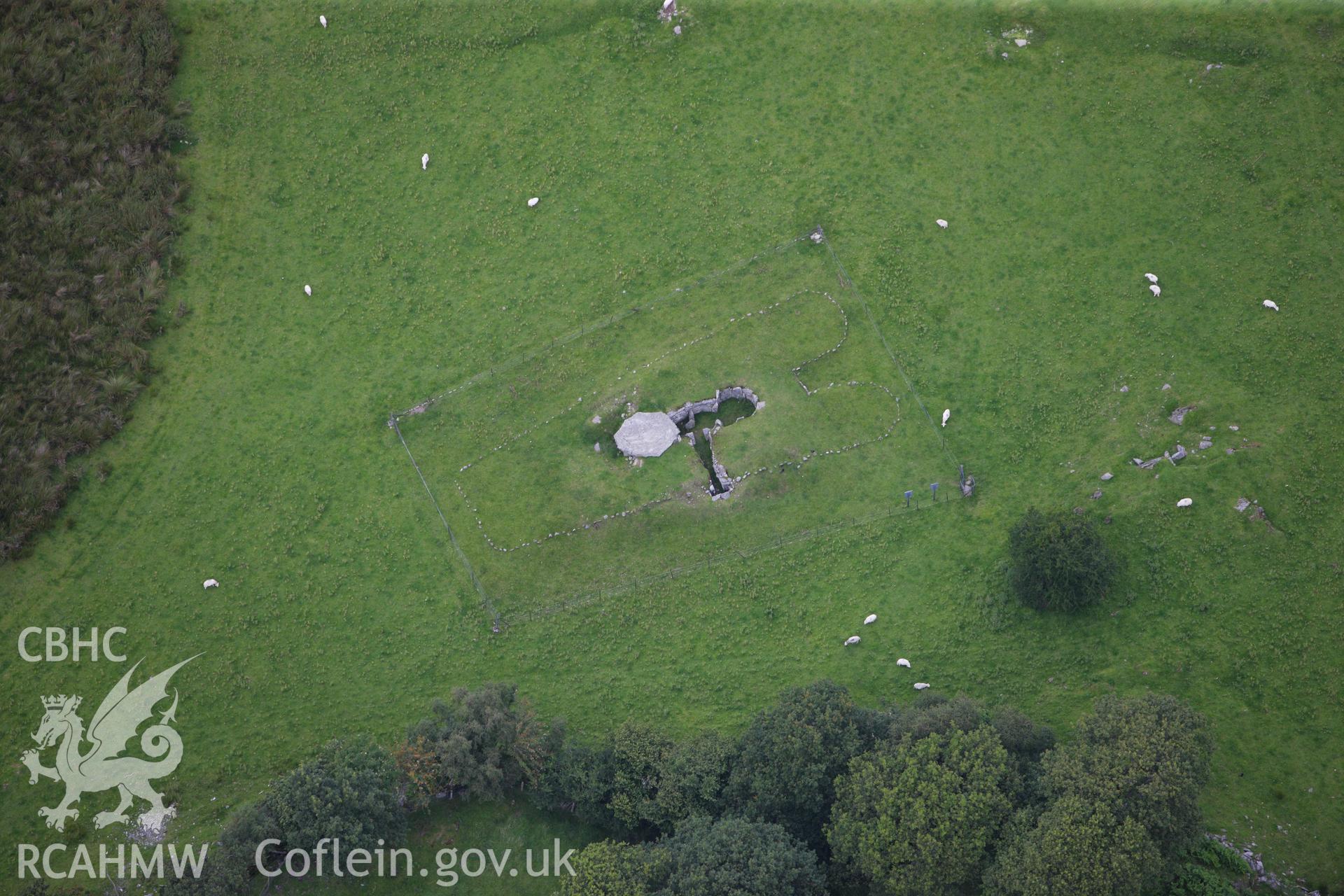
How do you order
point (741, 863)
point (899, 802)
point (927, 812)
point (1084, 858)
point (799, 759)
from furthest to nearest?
point (799, 759) < point (899, 802) < point (741, 863) < point (927, 812) < point (1084, 858)

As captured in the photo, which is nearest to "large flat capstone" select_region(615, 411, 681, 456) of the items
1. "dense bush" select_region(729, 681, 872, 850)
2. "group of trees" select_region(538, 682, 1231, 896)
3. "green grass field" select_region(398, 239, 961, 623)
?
"green grass field" select_region(398, 239, 961, 623)

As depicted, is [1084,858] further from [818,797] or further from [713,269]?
[713,269]

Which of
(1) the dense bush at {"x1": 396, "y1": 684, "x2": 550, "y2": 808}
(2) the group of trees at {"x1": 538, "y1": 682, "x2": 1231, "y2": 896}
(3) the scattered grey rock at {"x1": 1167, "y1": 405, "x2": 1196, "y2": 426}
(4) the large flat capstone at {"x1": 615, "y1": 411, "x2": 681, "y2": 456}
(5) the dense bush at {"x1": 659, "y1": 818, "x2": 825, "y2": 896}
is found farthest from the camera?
(4) the large flat capstone at {"x1": 615, "y1": 411, "x2": 681, "y2": 456}

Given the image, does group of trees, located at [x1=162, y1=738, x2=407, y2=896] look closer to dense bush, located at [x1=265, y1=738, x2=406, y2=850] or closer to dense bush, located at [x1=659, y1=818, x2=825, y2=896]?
dense bush, located at [x1=265, y1=738, x2=406, y2=850]

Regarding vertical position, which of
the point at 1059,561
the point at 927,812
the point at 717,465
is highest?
the point at 717,465

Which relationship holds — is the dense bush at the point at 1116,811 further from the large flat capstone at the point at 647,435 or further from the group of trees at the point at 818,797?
the large flat capstone at the point at 647,435

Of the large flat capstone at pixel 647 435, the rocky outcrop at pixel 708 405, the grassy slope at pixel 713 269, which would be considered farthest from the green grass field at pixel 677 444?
the grassy slope at pixel 713 269

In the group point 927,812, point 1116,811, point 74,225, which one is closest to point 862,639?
point 927,812
